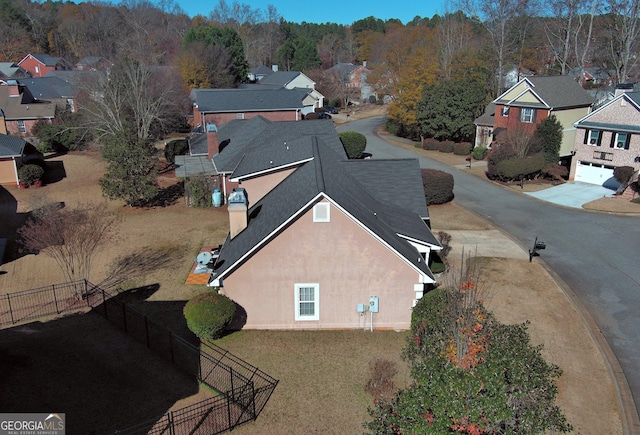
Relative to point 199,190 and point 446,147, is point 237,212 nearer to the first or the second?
point 199,190

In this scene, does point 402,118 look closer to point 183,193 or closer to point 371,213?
point 183,193

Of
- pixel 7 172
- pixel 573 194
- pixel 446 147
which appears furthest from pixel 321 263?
pixel 446 147

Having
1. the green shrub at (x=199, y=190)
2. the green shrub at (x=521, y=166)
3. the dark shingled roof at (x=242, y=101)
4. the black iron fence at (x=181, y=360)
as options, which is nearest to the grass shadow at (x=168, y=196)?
the green shrub at (x=199, y=190)

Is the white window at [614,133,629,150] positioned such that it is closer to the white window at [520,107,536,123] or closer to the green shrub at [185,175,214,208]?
the white window at [520,107,536,123]

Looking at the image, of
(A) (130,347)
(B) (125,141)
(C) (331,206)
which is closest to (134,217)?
(B) (125,141)

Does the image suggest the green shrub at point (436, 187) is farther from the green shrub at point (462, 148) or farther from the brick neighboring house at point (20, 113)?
the brick neighboring house at point (20, 113)

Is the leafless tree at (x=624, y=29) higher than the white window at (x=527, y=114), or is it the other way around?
the leafless tree at (x=624, y=29)
